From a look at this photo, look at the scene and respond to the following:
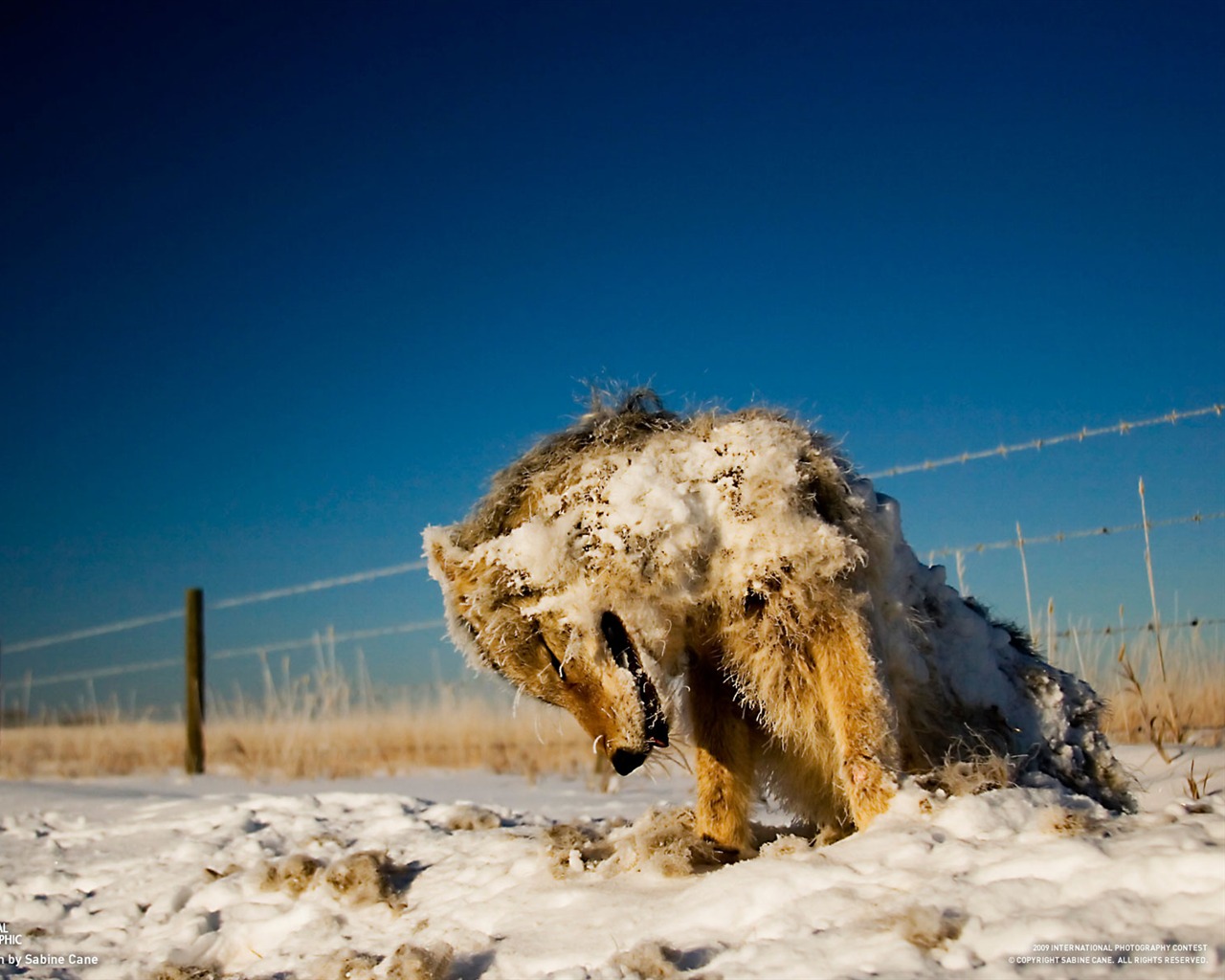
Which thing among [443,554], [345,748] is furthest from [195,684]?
[443,554]

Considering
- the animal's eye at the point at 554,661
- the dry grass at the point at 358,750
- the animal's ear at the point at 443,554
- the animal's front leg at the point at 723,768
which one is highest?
the animal's ear at the point at 443,554

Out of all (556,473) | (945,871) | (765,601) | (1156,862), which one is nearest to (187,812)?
(556,473)

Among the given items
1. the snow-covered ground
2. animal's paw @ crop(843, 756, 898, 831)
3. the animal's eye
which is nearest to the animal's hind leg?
animal's paw @ crop(843, 756, 898, 831)

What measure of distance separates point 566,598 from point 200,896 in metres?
2.03

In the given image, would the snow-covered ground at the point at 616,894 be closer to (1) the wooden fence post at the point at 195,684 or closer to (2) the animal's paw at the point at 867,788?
(2) the animal's paw at the point at 867,788

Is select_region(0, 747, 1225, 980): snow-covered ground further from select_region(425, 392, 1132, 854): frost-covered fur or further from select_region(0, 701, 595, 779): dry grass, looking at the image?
select_region(0, 701, 595, 779): dry grass

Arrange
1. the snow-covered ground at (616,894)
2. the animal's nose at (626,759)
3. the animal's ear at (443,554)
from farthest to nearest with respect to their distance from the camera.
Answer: the animal's ear at (443,554), the animal's nose at (626,759), the snow-covered ground at (616,894)

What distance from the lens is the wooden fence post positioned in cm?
905

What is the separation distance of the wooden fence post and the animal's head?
711 cm

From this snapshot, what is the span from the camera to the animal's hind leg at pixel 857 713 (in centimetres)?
258

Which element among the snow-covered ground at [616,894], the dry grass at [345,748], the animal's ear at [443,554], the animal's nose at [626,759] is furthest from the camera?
the dry grass at [345,748]

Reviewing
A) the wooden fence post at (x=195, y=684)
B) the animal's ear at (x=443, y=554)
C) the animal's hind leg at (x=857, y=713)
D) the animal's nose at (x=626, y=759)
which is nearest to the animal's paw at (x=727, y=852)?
the animal's nose at (x=626, y=759)

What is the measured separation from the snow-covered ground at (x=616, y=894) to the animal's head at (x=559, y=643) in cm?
40

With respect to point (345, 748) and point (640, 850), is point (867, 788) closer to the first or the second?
point (640, 850)
